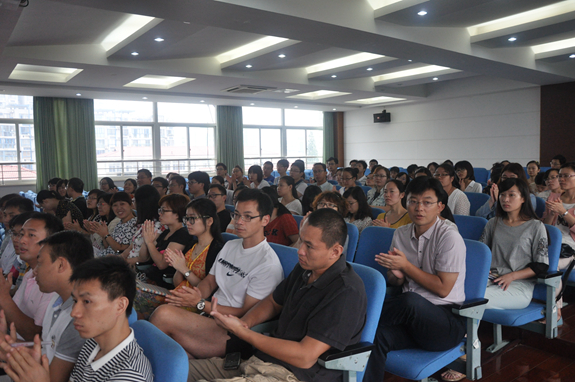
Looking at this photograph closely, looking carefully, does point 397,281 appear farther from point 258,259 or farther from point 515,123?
point 515,123

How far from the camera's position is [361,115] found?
1442 centimetres

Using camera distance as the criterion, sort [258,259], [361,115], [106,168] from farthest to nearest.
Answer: [361,115] < [106,168] < [258,259]

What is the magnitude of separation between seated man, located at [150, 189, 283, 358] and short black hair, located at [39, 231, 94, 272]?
1.44 ft

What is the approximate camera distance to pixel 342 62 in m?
8.46

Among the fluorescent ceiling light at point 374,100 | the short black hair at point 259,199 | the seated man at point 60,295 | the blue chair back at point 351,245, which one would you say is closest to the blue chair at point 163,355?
the seated man at point 60,295

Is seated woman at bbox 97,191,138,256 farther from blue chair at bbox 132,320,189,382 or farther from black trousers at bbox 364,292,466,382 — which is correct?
black trousers at bbox 364,292,466,382

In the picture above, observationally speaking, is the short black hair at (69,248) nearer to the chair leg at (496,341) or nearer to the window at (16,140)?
the chair leg at (496,341)

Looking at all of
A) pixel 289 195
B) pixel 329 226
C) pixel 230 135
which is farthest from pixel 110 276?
pixel 230 135

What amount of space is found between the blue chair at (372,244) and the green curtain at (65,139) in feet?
32.7

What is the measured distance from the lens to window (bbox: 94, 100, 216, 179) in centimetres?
1178

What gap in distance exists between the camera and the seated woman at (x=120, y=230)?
12.3 ft

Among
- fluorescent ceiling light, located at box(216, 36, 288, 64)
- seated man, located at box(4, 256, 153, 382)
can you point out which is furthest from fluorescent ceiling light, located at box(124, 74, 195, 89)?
seated man, located at box(4, 256, 153, 382)

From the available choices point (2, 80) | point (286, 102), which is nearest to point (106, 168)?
point (2, 80)

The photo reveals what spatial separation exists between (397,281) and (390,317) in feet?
1.02
